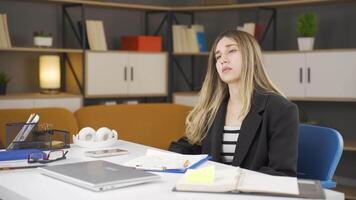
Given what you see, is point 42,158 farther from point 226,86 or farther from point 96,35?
point 96,35

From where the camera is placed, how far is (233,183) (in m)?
1.56

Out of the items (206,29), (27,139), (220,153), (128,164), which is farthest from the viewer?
(206,29)

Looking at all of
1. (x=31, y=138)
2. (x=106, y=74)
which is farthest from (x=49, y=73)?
(x=31, y=138)

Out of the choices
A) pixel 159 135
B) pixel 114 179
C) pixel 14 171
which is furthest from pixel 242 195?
pixel 159 135

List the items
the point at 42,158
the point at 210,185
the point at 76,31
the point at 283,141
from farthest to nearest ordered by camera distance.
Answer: the point at 76,31, the point at 283,141, the point at 42,158, the point at 210,185

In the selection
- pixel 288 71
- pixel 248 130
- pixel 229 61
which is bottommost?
pixel 248 130

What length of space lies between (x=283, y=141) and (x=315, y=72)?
2.65 metres

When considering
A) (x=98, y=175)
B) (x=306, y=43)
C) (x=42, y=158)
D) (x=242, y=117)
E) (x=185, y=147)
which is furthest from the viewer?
(x=306, y=43)

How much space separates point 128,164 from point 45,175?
31 centimetres

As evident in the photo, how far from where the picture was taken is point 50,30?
5184mm

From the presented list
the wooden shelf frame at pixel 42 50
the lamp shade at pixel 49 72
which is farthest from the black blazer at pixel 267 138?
the lamp shade at pixel 49 72

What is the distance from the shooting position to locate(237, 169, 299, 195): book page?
59.0 inches

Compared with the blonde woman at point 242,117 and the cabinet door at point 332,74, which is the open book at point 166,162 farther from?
the cabinet door at point 332,74

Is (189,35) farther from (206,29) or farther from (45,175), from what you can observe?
(45,175)
